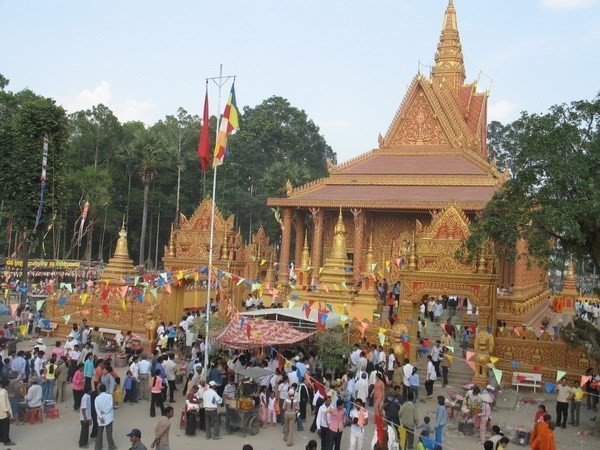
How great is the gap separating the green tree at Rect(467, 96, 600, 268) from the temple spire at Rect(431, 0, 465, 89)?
30.0 meters

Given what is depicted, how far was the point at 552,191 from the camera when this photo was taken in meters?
14.5

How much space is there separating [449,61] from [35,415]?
129 feet

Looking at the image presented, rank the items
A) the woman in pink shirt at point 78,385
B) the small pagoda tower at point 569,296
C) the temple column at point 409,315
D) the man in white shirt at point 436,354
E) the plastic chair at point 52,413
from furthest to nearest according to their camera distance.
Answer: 1. the small pagoda tower at point 569,296
2. the temple column at point 409,315
3. the man in white shirt at point 436,354
4. the woman in pink shirt at point 78,385
5. the plastic chair at point 52,413

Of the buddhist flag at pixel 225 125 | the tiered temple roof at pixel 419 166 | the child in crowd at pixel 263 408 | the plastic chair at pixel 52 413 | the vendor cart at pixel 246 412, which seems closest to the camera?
the vendor cart at pixel 246 412

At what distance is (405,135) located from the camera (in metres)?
38.9

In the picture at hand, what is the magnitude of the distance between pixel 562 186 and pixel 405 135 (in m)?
25.1

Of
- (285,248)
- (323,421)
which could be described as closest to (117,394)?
(323,421)

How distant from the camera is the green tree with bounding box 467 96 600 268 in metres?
13.7

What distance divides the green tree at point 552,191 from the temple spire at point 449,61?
30.0 m

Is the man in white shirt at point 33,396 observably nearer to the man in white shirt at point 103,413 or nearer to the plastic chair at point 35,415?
the plastic chair at point 35,415

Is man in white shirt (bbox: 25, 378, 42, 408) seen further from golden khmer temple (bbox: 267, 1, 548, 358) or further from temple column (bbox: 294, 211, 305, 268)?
temple column (bbox: 294, 211, 305, 268)

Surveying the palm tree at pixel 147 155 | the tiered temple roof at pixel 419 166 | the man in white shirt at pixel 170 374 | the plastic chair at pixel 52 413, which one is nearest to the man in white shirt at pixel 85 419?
the plastic chair at pixel 52 413

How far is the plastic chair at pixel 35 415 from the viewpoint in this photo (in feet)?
41.4

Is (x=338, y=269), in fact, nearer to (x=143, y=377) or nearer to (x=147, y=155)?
(x=143, y=377)
